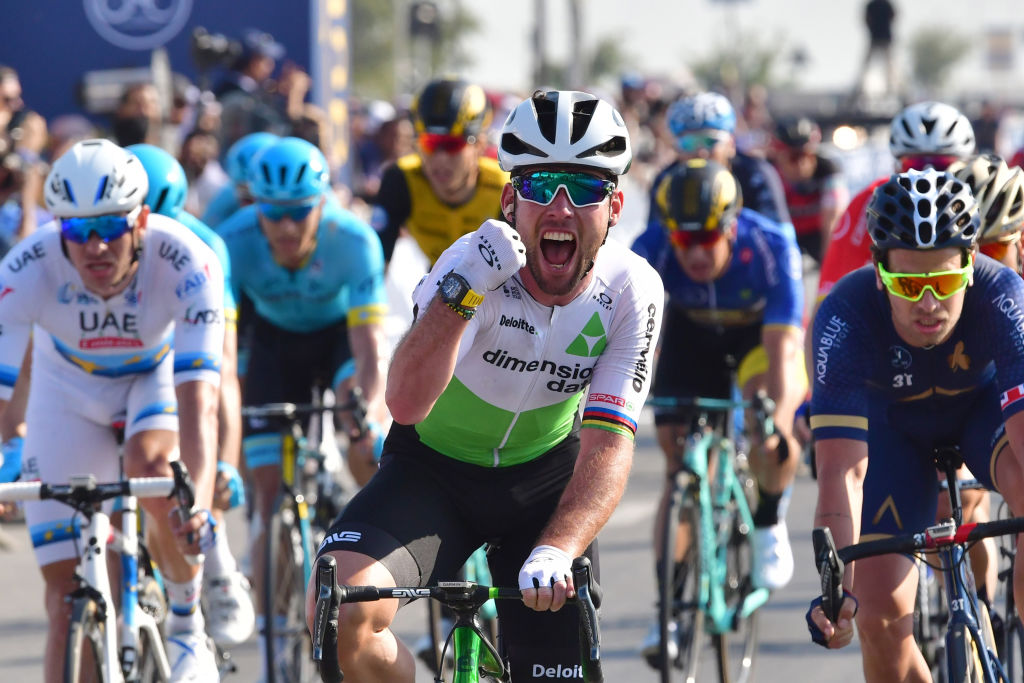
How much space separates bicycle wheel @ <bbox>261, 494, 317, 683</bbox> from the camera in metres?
6.40

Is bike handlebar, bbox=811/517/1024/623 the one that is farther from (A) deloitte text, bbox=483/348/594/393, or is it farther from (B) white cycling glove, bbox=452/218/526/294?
(B) white cycling glove, bbox=452/218/526/294

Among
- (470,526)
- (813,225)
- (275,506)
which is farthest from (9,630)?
(813,225)

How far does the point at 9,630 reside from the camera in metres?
7.91

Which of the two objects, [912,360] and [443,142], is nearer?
[912,360]

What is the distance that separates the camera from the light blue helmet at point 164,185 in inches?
257

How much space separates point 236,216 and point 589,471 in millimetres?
3749

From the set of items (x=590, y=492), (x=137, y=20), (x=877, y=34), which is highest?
(x=877, y=34)

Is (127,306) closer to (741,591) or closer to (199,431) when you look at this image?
(199,431)

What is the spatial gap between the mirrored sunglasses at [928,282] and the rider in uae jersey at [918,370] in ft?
0.58

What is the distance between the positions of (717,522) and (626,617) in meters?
1.31

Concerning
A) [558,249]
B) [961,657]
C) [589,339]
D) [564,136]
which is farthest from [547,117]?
[961,657]

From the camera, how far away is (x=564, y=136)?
4.12 m

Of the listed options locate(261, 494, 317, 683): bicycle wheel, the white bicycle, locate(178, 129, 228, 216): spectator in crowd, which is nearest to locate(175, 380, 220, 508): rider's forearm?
the white bicycle

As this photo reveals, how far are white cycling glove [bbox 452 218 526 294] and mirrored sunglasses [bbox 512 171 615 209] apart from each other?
417 mm
